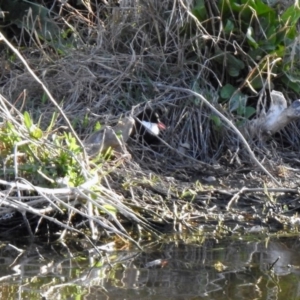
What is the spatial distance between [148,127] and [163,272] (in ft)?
6.13

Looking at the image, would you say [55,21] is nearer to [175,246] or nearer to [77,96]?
[77,96]

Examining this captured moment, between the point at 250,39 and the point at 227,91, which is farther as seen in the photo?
the point at 227,91

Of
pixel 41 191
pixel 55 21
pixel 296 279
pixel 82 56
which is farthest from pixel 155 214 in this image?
pixel 55 21

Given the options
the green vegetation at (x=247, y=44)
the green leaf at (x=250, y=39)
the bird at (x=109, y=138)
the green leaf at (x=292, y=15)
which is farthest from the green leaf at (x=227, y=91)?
the bird at (x=109, y=138)

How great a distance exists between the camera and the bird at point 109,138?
499 centimetres

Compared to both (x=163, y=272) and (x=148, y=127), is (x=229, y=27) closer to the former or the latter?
(x=148, y=127)

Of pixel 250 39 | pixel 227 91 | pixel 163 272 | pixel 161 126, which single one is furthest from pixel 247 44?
pixel 163 272

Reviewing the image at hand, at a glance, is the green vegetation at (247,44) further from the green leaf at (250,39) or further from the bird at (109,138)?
the bird at (109,138)

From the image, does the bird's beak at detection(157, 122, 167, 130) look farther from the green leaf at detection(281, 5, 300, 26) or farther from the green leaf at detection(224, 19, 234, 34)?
the green leaf at detection(281, 5, 300, 26)

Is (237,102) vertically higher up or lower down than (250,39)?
lower down

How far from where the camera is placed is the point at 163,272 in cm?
396

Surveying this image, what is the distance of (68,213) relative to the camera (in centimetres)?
446

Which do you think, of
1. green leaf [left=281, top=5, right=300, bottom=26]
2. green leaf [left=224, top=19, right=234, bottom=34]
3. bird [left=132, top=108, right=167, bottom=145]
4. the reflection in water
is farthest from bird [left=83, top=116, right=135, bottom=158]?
green leaf [left=281, top=5, right=300, bottom=26]

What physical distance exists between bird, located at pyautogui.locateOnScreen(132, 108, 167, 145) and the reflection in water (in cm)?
135
